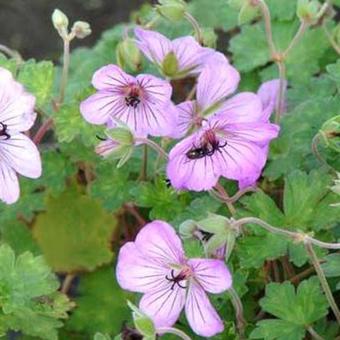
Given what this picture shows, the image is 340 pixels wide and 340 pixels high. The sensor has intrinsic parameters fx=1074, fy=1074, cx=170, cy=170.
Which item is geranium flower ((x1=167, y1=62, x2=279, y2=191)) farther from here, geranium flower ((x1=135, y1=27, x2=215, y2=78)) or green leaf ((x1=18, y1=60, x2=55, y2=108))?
green leaf ((x1=18, y1=60, x2=55, y2=108))

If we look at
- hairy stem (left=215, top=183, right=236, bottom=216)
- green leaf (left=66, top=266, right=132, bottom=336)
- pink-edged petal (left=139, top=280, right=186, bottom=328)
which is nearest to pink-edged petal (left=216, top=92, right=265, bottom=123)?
hairy stem (left=215, top=183, right=236, bottom=216)

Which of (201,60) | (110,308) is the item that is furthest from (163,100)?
(110,308)

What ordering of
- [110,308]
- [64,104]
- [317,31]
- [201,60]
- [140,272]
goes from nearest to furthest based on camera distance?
[140,272]
[201,60]
[64,104]
[110,308]
[317,31]

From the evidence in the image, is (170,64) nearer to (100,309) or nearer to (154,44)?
(154,44)

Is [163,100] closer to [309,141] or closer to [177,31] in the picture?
[309,141]

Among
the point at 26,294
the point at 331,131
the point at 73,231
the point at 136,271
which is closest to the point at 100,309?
the point at 73,231

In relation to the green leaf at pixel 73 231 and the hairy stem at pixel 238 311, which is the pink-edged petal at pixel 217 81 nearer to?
the hairy stem at pixel 238 311
